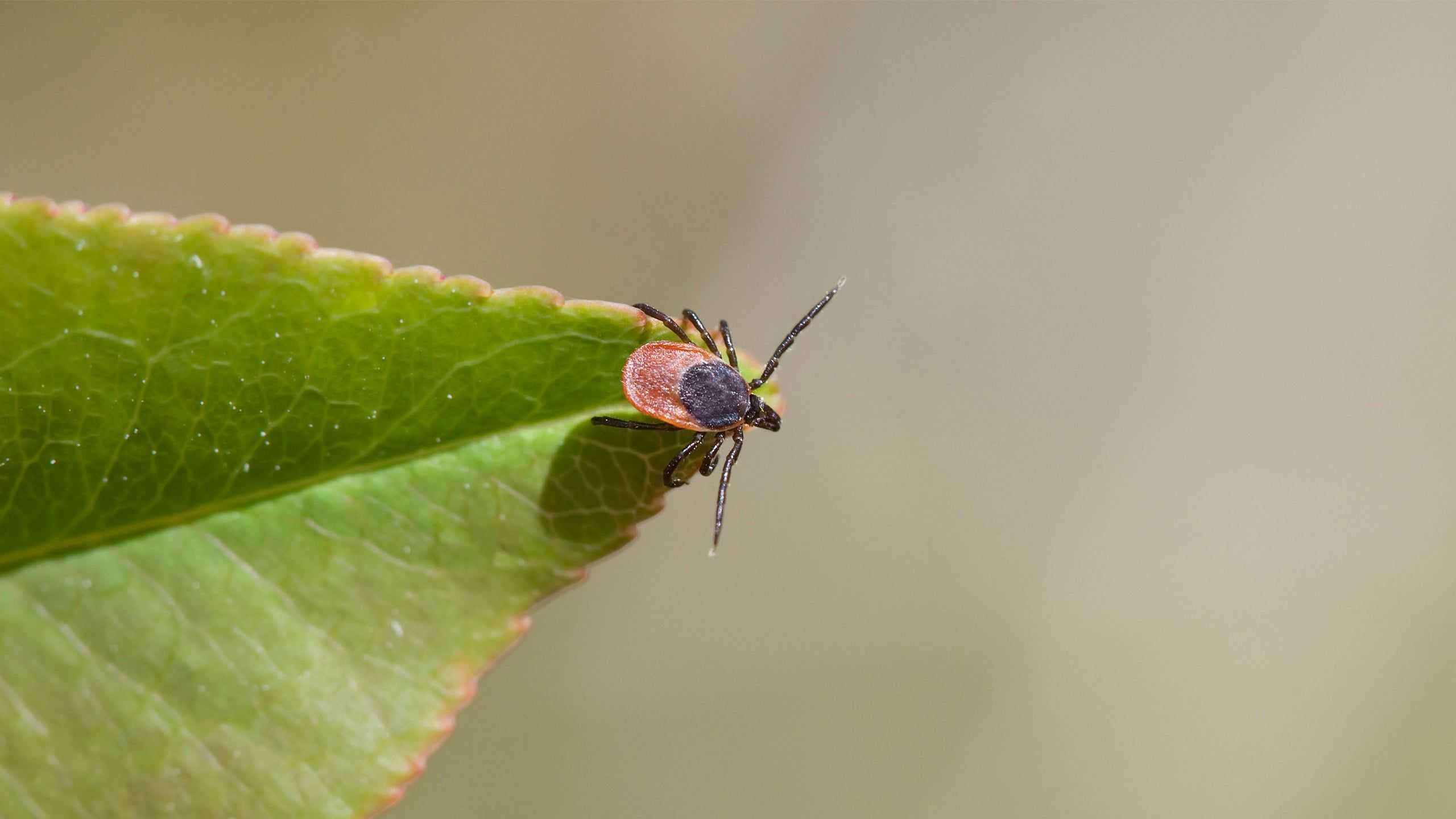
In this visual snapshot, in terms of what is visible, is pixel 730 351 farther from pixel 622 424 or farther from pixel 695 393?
pixel 622 424

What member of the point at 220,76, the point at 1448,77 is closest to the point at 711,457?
the point at 220,76

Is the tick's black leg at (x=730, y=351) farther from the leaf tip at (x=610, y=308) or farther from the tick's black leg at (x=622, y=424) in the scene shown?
the leaf tip at (x=610, y=308)

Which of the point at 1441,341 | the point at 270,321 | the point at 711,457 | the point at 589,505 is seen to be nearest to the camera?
the point at 270,321

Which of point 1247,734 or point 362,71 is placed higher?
point 362,71

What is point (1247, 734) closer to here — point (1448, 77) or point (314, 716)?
point (1448, 77)

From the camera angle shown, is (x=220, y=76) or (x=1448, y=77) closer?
(x=220, y=76)

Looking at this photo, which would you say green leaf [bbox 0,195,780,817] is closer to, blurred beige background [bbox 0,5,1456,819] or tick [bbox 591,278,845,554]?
tick [bbox 591,278,845,554]

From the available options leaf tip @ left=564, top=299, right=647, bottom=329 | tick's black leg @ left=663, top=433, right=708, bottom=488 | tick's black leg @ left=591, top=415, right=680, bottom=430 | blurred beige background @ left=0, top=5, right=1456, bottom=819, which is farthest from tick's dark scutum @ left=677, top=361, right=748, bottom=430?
blurred beige background @ left=0, top=5, right=1456, bottom=819

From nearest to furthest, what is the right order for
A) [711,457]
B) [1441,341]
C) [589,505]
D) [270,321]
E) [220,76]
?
[270,321] → [589,505] → [711,457] → [220,76] → [1441,341]
